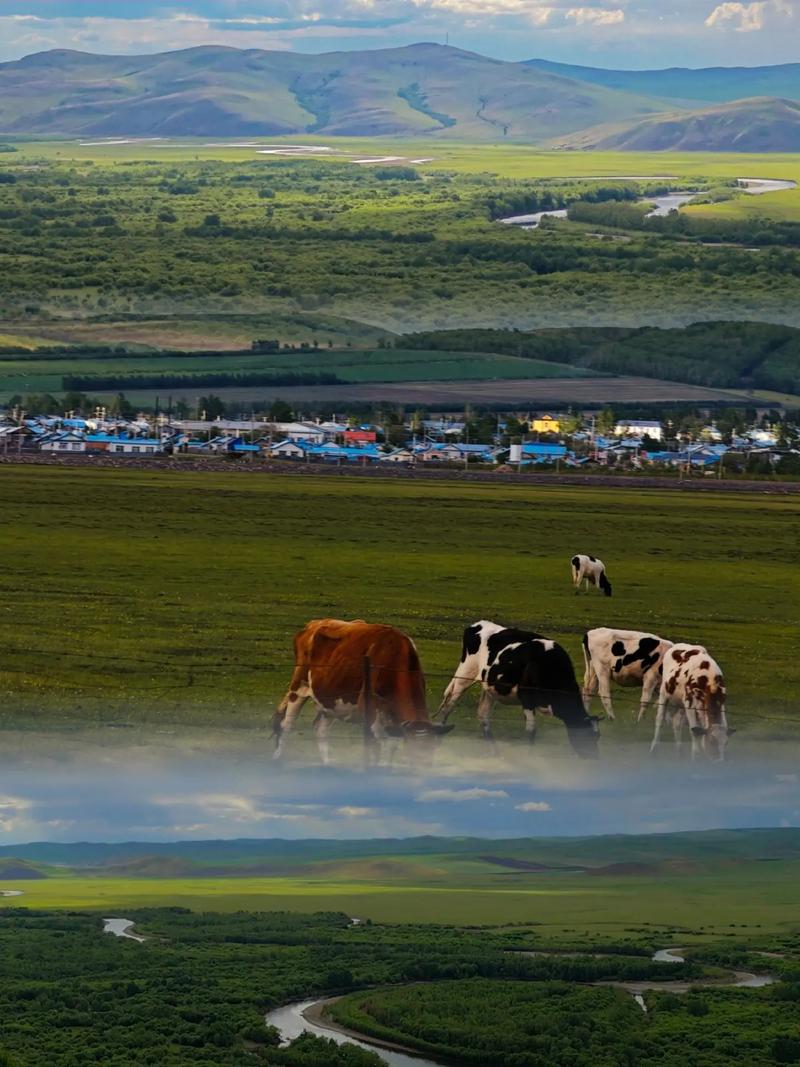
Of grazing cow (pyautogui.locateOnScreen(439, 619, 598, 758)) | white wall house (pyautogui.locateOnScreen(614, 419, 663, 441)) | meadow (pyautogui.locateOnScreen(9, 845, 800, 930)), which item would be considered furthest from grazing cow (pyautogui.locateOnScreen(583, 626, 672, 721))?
white wall house (pyautogui.locateOnScreen(614, 419, 663, 441))

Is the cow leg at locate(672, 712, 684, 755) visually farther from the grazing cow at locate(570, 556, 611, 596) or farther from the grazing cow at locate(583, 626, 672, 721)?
the grazing cow at locate(570, 556, 611, 596)

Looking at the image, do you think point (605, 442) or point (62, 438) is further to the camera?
point (605, 442)

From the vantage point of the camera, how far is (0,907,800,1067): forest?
43.9 feet

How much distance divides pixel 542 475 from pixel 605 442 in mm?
17993

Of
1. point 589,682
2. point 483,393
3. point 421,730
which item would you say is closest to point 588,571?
point 589,682

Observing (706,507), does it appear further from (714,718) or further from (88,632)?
(714,718)

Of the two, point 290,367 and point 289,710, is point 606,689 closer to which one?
point 289,710

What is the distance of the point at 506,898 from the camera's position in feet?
51.8

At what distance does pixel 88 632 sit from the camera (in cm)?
2708

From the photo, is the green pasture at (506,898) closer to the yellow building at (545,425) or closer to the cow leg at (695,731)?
the cow leg at (695,731)

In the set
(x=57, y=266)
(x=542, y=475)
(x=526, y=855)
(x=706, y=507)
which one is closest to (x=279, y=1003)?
(x=526, y=855)

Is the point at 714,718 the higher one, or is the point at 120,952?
the point at 714,718

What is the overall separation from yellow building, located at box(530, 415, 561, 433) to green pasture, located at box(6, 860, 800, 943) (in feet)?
260

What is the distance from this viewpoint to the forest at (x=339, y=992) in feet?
43.9
